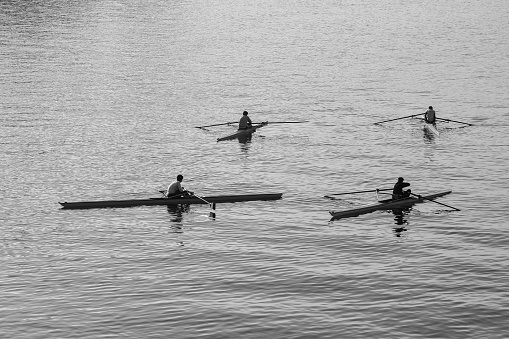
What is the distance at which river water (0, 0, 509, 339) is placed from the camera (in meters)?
31.8

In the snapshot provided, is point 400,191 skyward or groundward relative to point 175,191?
groundward

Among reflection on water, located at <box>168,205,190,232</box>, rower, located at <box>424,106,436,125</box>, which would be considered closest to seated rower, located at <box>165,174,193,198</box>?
reflection on water, located at <box>168,205,190,232</box>

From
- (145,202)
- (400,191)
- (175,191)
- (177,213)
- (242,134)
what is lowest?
(177,213)

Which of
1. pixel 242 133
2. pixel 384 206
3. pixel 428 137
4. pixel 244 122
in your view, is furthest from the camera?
pixel 244 122

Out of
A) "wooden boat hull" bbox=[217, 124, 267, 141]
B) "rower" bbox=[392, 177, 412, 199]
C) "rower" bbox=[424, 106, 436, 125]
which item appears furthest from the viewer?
"rower" bbox=[424, 106, 436, 125]

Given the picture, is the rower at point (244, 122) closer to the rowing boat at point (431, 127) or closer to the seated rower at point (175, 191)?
the rowing boat at point (431, 127)

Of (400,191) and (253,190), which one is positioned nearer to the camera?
(400,191)

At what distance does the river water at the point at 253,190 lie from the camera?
31.8 meters

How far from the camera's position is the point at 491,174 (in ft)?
174

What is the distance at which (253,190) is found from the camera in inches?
1943

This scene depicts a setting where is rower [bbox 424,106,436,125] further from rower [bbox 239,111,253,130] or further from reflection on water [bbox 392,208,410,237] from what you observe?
reflection on water [bbox 392,208,410,237]

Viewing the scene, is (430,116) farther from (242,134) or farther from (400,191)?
(400,191)

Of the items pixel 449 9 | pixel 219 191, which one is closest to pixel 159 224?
pixel 219 191

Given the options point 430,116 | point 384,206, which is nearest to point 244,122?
point 430,116
